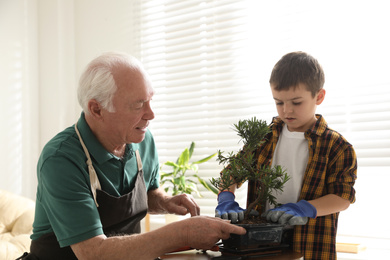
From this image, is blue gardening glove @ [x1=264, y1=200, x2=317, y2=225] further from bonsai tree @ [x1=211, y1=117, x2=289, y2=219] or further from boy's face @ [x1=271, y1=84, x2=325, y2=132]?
boy's face @ [x1=271, y1=84, x2=325, y2=132]

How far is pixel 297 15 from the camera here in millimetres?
2836

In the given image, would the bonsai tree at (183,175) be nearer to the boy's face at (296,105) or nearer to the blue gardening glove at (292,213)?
the boy's face at (296,105)

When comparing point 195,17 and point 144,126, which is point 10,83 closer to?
point 195,17

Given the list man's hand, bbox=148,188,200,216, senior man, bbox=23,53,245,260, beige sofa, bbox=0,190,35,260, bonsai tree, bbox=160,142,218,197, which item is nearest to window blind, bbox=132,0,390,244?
bonsai tree, bbox=160,142,218,197

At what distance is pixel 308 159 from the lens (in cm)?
155

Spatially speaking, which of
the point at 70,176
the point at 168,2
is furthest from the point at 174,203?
the point at 168,2

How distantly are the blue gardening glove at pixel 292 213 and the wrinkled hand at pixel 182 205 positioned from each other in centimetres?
43

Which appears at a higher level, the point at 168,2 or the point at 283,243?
the point at 168,2

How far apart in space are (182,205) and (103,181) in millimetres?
366

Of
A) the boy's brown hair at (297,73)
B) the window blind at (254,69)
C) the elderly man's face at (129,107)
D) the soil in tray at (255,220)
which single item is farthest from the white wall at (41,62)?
the soil in tray at (255,220)

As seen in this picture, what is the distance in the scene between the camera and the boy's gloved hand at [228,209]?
53.1 inches

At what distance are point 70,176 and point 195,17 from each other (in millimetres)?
2148

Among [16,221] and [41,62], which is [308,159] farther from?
[41,62]

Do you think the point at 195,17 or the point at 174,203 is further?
the point at 195,17
